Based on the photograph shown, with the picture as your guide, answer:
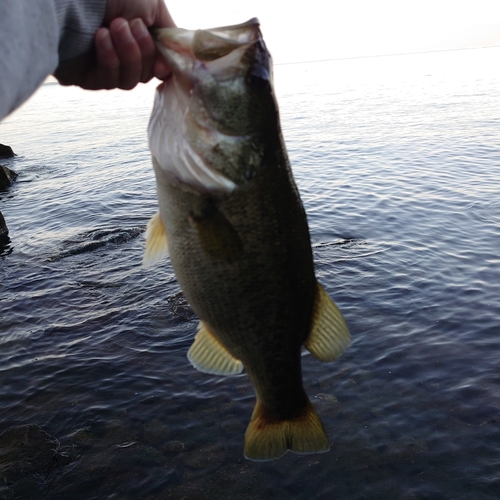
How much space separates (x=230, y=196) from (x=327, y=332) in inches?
37.1

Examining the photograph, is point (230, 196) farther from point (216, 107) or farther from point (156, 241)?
point (156, 241)

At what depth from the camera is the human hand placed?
2.41 metres

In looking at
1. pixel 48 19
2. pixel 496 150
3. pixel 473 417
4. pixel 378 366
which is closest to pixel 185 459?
pixel 378 366

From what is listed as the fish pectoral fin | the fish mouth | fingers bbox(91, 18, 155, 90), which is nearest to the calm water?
the fish pectoral fin

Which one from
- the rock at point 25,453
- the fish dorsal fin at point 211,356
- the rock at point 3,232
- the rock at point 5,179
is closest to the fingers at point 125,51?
the fish dorsal fin at point 211,356

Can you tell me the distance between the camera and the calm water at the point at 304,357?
6688mm

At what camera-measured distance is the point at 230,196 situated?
7.95 ft

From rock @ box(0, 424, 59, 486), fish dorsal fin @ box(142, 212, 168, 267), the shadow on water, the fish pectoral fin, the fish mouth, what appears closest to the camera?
the fish mouth

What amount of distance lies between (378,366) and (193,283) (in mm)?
6814

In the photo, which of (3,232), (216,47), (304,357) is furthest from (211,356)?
(3,232)

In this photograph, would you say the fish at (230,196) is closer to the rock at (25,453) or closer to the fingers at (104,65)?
the fingers at (104,65)

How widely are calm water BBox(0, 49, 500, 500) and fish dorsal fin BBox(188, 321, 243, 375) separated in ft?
13.9

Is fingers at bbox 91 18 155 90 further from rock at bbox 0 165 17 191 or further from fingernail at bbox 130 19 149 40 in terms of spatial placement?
rock at bbox 0 165 17 191

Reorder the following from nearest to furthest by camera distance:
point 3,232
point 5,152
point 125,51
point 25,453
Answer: point 125,51 < point 25,453 < point 3,232 < point 5,152
